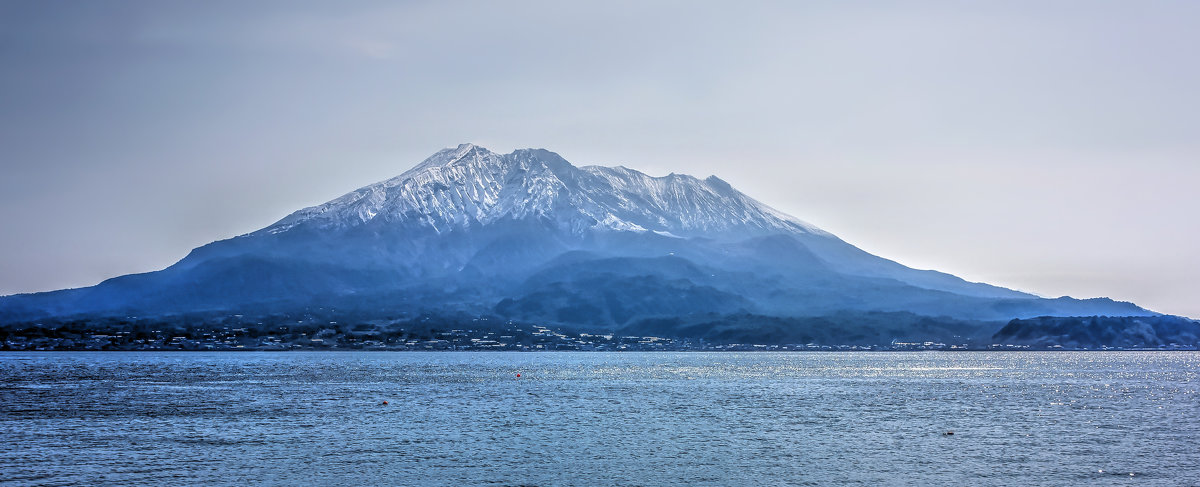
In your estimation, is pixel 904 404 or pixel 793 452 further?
pixel 904 404

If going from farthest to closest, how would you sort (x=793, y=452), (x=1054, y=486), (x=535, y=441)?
1. (x=535, y=441)
2. (x=793, y=452)
3. (x=1054, y=486)

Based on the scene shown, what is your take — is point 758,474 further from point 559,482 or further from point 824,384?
point 824,384

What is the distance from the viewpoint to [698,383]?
19738 centimetres

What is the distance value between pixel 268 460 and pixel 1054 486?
2361 inches

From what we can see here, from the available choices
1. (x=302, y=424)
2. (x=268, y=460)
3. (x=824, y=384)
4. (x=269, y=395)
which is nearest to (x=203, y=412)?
(x=302, y=424)

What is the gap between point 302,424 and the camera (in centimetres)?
11144

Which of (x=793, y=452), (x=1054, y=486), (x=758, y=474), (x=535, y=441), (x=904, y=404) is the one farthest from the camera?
(x=904, y=404)

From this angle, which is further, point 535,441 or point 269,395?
point 269,395

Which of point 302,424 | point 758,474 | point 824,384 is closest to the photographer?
point 758,474

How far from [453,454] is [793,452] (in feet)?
97.3

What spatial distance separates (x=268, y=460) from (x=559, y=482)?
2604cm

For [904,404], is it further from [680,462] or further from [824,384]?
[680,462]

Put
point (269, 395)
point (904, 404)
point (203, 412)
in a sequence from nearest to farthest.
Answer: point (203, 412) → point (904, 404) → point (269, 395)

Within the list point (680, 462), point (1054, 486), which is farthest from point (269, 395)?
point (1054, 486)
